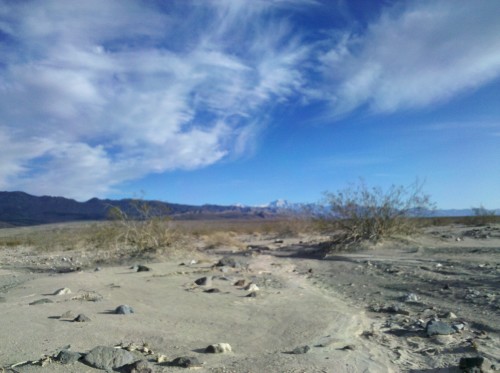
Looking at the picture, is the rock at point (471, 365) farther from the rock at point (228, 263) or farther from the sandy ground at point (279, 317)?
the rock at point (228, 263)

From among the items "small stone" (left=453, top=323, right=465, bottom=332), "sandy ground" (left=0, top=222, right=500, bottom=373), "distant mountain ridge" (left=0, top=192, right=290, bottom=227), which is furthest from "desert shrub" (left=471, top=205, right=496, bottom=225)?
"distant mountain ridge" (left=0, top=192, right=290, bottom=227)

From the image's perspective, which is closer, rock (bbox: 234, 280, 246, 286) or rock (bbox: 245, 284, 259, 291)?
rock (bbox: 245, 284, 259, 291)

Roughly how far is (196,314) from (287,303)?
5.83 ft

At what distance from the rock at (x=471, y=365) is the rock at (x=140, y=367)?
3095 mm

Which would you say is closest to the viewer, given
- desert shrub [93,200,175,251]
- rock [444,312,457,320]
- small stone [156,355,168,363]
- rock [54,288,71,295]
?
small stone [156,355,168,363]

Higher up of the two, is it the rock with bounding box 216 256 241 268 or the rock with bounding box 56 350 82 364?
the rock with bounding box 216 256 241 268

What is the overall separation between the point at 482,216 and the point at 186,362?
3299 cm

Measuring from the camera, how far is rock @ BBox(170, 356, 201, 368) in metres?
4.58

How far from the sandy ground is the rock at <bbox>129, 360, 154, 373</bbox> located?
0.45 ft

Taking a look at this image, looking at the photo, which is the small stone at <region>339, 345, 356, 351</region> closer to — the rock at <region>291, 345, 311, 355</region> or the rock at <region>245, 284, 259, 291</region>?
the rock at <region>291, 345, 311, 355</region>

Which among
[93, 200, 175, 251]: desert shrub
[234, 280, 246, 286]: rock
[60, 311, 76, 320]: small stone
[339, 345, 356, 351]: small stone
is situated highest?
[93, 200, 175, 251]: desert shrub

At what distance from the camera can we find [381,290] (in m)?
9.21

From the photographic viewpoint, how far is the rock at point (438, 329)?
562 centimetres

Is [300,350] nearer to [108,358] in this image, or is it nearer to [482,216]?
[108,358]
